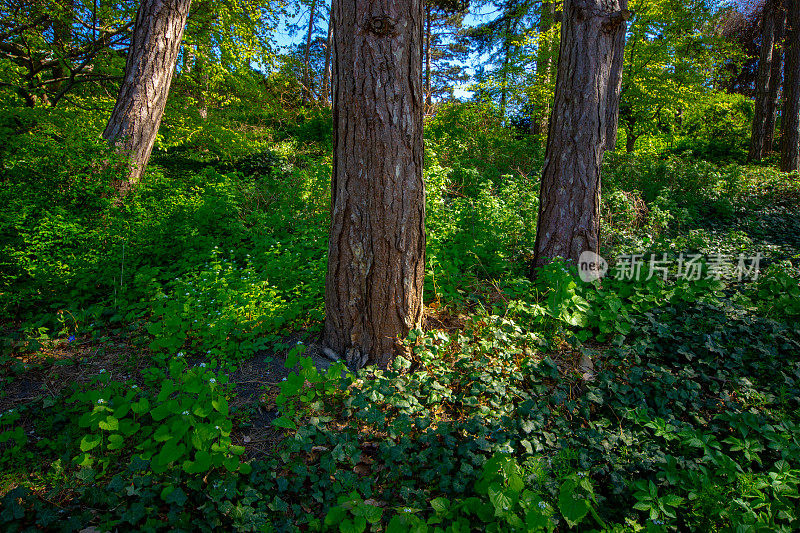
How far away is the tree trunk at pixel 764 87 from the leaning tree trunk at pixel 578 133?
11.3 m

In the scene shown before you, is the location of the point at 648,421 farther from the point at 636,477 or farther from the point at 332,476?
the point at 332,476

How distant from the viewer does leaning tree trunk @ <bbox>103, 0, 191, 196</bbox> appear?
5.54m

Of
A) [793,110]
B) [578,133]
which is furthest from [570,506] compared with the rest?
[793,110]

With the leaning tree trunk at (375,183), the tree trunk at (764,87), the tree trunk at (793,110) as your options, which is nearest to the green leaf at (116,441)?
the leaning tree trunk at (375,183)

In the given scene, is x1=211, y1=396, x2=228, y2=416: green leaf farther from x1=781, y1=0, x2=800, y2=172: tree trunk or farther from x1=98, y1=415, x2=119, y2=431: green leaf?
x1=781, y1=0, x2=800, y2=172: tree trunk

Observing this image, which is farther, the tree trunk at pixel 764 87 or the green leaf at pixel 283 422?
the tree trunk at pixel 764 87

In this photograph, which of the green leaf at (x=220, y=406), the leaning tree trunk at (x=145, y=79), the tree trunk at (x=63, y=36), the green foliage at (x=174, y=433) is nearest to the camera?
the green foliage at (x=174, y=433)

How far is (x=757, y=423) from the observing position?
2455 millimetres

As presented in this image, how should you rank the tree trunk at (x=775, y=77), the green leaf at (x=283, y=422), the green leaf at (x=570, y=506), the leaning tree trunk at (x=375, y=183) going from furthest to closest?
the tree trunk at (x=775, y=77) → the leaning tree trunk at (x=375, y=183) → the green leaf at (x=283, y=422) → the green leaf at (x=570, y=506)

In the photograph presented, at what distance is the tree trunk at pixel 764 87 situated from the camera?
1148 centimetres

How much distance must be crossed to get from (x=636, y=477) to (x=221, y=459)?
2.19 metres

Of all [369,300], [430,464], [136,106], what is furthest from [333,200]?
[136,106]

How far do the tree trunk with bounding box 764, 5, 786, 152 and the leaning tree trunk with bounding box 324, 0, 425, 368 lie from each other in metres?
13.7

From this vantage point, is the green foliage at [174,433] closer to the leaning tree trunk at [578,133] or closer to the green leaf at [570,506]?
the green leaf at [570,506]
